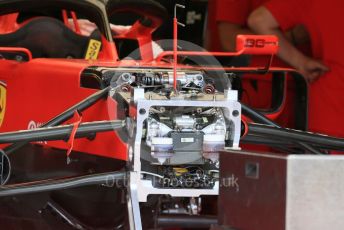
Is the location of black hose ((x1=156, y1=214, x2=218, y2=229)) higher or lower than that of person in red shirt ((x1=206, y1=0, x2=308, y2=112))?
lower

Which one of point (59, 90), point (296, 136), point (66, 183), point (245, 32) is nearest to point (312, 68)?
point (245, 32)

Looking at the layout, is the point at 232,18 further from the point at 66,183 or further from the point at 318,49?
the point at 66,183

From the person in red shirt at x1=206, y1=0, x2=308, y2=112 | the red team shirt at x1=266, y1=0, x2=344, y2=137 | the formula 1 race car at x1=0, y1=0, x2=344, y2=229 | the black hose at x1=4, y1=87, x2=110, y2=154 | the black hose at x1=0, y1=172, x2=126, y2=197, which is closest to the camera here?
the formula 1 race car at x1=0, y1=0, x2=344, y2=229

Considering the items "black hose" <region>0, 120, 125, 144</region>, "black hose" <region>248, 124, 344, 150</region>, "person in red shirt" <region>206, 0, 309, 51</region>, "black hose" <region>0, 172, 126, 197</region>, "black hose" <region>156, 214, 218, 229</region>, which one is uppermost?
"person in red shirt" <region>206, 0, 309, 51</region>

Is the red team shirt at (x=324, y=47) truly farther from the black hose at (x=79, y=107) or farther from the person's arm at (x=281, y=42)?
the black hose at (x=79, y=107)

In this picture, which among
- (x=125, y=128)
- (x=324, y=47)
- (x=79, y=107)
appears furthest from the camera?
(x=324, y=47)

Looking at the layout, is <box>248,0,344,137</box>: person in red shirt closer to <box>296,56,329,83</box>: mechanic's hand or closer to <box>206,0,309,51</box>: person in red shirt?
<box>296,56,329,83</box>: mechanic's hand

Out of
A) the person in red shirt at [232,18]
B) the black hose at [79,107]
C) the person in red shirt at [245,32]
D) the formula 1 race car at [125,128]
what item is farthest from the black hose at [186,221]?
the person in red shirt at [232,18]

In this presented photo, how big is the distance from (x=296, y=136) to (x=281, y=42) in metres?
1.64

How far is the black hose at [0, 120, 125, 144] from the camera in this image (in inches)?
121

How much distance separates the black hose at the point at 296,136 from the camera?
3.33 meters

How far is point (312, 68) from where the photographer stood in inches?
190

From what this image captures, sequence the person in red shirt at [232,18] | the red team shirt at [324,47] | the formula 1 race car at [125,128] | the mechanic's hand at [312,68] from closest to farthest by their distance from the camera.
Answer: the formula 1 race car at [125,128], the red team shirt at [324,47], the mechanic's hand at [312,68], the person in red shirt at [232,18]

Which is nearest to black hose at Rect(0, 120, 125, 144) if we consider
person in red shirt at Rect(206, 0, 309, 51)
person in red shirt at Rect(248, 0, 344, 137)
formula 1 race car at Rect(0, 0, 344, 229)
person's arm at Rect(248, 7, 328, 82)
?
formula 1 race car at Rect(0, 0, 344, 229)
